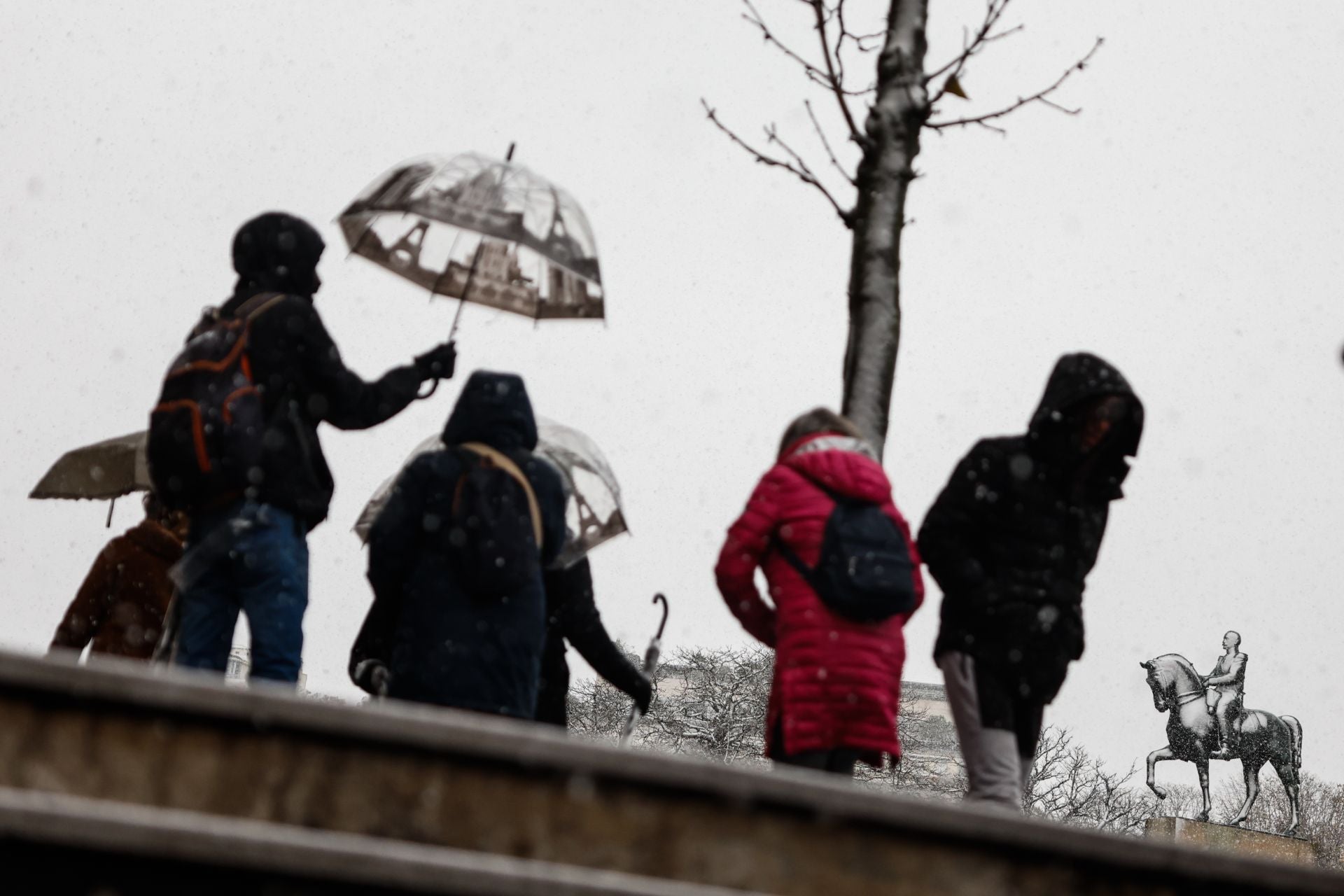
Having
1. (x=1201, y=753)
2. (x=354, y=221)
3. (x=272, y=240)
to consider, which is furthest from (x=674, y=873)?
(x=1201, y=753)

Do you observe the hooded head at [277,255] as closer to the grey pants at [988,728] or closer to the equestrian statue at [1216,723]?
the grey pants at [988,728]

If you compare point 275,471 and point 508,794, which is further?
point 275,471

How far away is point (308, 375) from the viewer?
5.52 meters

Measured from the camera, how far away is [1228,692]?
29.9 metres

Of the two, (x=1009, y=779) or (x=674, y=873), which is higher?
(x=1009, y=779)

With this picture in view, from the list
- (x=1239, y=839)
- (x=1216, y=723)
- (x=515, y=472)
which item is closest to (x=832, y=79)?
(x=515, y=472)

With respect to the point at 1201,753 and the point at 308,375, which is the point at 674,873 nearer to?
the point at 308,375

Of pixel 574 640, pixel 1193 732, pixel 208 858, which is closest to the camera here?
pixel 208 858

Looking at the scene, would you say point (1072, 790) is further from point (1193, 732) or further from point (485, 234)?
point (485, 234)

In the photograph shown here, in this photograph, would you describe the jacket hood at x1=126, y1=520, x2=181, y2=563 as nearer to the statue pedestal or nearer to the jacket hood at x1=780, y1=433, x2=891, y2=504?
the jacket hood at x1=780, y1=433, x2=891, y2=504

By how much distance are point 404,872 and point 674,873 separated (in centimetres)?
59

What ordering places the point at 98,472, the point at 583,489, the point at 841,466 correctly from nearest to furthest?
the point at 841,466, the point at 583,489, the point at 98,472

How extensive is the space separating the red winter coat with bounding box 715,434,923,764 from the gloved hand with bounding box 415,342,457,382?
113cm

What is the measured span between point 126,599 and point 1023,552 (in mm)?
3706
